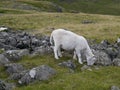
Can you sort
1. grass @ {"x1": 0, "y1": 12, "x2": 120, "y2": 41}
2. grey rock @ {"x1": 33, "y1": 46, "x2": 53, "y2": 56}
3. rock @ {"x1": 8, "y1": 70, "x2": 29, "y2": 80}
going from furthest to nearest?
grass @ {"x1": 0, "y1": 12, "x2": 120, "y2": 41} < grey rock @ {"x1": 33, "y1": 46, "x2": 53, "y2": 56} < rock @ {"x1": 8, "y1": 70, "x2": 29, "y2": 80}

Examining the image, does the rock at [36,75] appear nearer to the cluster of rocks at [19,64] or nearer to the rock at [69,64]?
the cluster of rocks at [19,64]

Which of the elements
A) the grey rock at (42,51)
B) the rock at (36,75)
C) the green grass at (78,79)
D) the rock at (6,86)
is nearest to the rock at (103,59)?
the green grass at (78,79)

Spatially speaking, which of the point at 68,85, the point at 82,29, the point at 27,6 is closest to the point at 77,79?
the point at 68,85

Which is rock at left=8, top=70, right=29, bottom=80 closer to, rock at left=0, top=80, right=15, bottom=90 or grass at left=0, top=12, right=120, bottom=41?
rock at left=0, top=80, right=15, bottom=90

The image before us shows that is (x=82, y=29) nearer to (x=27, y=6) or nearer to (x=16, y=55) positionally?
(x=16, y=55)

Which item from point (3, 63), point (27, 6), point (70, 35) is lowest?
point (27, 6)

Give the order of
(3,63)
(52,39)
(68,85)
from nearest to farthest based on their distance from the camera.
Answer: (68,85)
(3,63)
(52,39)

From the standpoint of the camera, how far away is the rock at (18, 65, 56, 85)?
19906 mm

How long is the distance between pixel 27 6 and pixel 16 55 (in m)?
92.4

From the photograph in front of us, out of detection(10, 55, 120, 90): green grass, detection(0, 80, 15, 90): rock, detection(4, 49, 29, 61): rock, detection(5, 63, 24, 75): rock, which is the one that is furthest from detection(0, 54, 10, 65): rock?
detection(0, 80, 15, 90): rock

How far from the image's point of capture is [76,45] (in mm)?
24438

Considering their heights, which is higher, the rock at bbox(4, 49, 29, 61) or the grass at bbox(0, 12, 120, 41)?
the rock at bbox(4, 49, 29, 61)

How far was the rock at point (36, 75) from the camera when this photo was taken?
1991 centimetres

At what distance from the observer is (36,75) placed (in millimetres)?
20109
